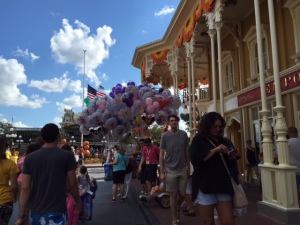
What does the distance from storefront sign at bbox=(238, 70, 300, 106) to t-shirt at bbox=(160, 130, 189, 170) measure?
17.1ft

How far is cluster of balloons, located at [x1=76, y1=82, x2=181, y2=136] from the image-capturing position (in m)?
13.4

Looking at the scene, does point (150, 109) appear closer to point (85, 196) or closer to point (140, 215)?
point (140, 215)

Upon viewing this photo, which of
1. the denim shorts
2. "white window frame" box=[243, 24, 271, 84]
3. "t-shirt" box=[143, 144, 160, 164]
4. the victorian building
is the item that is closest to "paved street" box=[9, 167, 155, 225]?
"t-shirt" box=[143, 144, 160, 164]

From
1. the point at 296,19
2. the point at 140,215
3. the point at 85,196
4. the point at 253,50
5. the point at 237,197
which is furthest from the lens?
the point at 253,50

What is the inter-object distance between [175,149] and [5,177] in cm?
283

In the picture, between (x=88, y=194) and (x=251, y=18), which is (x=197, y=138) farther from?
(x=251, y=18)

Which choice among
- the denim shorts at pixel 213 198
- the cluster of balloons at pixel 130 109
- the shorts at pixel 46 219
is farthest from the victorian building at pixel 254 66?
the shorts at pixel 46 219

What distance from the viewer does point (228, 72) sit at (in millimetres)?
15047

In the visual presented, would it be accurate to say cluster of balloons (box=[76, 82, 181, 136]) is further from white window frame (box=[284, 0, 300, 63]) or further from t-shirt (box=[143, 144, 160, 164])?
white window frame (box=[284, 0, 300, 63])

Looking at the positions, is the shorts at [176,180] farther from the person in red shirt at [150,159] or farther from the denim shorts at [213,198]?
the person in red shirt at [150,159]

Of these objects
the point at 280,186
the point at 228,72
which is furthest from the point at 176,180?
the point at 228,72

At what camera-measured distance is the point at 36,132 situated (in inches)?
3590

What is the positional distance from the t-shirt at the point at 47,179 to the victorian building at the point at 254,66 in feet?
14.0

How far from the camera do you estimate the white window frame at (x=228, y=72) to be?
14.4 m
